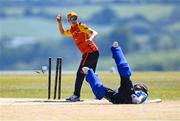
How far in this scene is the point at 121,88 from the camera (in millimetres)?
21266

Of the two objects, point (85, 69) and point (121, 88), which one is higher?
point (85, 69)

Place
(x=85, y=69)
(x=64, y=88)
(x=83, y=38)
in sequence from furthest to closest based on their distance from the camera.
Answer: (x=64, y=88) < (x=83, y=38) < (x=85, y=69)

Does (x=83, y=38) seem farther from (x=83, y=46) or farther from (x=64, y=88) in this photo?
(x=64, y=88)

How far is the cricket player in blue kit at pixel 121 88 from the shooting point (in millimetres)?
21031

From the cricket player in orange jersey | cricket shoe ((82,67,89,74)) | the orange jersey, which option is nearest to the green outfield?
the cricket player in orange jersey

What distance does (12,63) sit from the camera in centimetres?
17650

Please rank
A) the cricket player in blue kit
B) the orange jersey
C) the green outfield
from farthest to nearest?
the green outfield < the orange jersey < the cricket player in blue kit

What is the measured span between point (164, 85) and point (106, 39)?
150074mm

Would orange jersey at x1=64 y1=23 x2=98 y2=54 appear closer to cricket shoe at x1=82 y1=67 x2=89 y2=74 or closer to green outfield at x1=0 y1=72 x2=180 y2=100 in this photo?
cricket shoe at x1=82 y1=67 x2=89 y2=74

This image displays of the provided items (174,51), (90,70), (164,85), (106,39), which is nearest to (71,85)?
(164,85)

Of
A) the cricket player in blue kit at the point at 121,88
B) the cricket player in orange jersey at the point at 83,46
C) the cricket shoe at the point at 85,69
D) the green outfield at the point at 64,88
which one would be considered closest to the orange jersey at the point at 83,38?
the cricket player in orange jersey at the point at 83,46

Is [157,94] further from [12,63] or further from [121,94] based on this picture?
[12,63]

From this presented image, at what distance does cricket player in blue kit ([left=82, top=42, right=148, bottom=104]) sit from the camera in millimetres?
21031

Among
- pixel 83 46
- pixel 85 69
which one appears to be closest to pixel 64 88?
pixel 83 46
